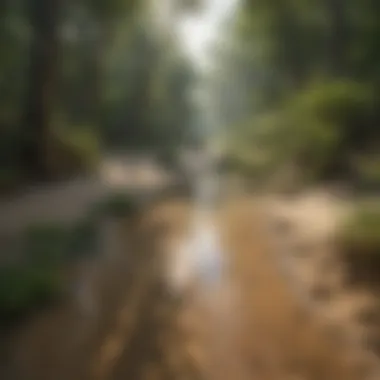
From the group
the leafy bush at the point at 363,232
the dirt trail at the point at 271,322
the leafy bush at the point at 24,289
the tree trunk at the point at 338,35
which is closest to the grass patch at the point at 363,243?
the leafy bush at the point at 363,232

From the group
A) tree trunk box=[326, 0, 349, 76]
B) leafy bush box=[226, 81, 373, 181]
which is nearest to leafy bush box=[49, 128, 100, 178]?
leafy bush box=[226, 81, 373, 181]

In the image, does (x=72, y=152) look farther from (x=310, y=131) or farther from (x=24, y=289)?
(x=310, y=131)

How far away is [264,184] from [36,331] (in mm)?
422

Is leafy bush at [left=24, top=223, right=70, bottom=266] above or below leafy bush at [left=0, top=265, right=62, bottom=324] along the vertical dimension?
above

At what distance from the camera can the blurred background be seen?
890 mm

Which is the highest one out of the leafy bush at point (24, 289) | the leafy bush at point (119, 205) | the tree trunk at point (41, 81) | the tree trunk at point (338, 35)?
the tree trunk at point (41, 81)

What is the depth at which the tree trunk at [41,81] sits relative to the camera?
97 cm

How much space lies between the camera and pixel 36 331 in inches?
34.5

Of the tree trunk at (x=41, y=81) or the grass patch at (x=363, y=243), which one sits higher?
the tree trunk at (x=41, y=81)

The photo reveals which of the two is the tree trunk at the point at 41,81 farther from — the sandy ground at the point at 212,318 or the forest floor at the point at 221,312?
the sandy ground at the point at 212,318

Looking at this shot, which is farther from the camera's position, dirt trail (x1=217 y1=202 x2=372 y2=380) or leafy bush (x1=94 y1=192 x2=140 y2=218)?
leafy bush (x1=94 y1=192 x2=140 y2=218)

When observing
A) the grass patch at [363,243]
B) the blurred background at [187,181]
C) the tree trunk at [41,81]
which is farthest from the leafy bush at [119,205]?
the grass patch at [363,243]

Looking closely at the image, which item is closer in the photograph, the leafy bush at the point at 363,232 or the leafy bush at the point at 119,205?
the leafy bush at the point at 363,232

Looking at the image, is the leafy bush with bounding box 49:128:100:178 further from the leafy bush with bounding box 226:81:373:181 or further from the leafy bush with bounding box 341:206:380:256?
the leafy bush with bounding box 341:206:380:256
